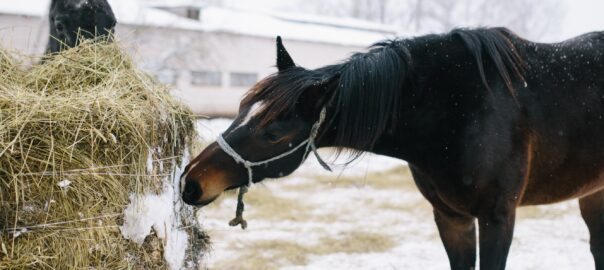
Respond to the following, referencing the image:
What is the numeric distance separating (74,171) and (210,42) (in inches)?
743

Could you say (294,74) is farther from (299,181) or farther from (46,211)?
(299,181)

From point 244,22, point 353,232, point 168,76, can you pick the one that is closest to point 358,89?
point 353,232

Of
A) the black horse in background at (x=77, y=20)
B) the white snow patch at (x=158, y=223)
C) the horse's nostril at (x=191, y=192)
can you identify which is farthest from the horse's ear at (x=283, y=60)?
the black horse in background at (x=77, y=20)

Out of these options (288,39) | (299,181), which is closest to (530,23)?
(288,39)

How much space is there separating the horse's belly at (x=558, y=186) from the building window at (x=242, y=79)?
19.8 meters

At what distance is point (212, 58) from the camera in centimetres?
2080

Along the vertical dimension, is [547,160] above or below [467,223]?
above

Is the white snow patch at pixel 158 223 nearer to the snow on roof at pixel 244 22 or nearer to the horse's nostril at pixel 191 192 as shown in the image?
the horse's nostril at pixel 191 192

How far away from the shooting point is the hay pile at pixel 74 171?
2.12m

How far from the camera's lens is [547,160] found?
2801 millimetres

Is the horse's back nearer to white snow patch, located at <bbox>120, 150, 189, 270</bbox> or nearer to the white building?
white snow patch, located at <bbox>120, 150, 189, 270</bbox>

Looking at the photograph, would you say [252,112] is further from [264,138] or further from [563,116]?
[563,116]

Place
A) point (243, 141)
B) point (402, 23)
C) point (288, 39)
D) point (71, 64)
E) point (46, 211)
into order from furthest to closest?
point (402, 23) < point (288, 39) < point (71, 64) < point (243, 141) < point (46, 211)

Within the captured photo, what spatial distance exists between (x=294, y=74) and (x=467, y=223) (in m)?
1.32
